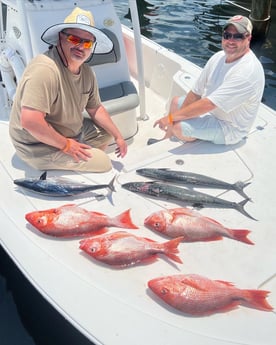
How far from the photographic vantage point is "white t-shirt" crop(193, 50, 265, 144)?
3324mm

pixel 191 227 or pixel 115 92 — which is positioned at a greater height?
pixel 115 92

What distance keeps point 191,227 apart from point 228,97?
1.34 meters

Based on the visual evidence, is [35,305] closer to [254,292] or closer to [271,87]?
[254,292]

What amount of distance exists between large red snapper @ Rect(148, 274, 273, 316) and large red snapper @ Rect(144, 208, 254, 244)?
0.41 m

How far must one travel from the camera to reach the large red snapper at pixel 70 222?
2.56 metres

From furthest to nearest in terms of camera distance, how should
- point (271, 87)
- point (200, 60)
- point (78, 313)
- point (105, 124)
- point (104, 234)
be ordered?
1. point (200, 60)
2. point (271, 87)
3. point (105, 124)
4. point (104, 234)
5. point (78, 313)

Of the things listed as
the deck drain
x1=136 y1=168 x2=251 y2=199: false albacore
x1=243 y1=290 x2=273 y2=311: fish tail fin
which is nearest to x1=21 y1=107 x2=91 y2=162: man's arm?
x1=136 y1=168 x2=251 y2=199: false albacore

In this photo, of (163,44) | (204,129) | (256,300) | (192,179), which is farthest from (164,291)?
(163,44)

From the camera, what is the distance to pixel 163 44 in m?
9.41

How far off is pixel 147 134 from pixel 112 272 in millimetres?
2609

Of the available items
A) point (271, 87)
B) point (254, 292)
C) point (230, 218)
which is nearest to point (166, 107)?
point (230, 218)

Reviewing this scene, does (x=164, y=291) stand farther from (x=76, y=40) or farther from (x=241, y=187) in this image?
(x=76, y=40)

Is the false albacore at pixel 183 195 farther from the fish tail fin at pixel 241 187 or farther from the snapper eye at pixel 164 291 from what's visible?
the snapper eye at pixel 164 291

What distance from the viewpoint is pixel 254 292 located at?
2199 millimetres
